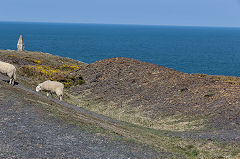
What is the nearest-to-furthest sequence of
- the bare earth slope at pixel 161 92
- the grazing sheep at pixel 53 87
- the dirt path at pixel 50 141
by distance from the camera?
the dirt path at pixel 50 141 < the bare earth slope at pixel 161 92 < the grazing sheep at pixel 53 87

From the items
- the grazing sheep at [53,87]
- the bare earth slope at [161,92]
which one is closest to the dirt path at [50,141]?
the grazing sheep at [53,87]

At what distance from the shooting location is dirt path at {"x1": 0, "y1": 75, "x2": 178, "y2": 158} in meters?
14.9

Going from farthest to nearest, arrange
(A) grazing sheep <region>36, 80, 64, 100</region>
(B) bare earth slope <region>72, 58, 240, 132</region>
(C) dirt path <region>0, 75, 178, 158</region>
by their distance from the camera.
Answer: (A) grazing sheep <region>36, 80, 64, 100</region> < (B) bare earth slope <region>72, 58, 240, 132</region> < (C) dirt path <region>0, 75, 178, 158</region>

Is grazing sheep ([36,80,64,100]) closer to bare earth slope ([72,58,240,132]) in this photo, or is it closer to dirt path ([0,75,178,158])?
bare earth slope ([72,58,240,132])

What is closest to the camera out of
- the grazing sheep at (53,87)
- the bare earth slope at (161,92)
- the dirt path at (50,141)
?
the dirt path at (50,141)

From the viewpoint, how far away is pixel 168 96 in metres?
34.0

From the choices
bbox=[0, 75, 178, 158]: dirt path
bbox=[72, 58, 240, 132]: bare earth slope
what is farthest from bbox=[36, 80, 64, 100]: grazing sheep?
bbox=[0, 75, 178, 158]: dirt path

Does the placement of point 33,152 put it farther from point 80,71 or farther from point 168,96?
point 80,71

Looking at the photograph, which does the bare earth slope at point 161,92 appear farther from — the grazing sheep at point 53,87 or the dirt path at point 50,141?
the dirt path at point 50,141

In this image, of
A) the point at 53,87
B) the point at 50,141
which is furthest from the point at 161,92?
the point at 50,141

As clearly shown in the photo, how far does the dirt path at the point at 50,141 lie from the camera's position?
14.9m

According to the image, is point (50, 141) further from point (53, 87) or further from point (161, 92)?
point (161, 92)

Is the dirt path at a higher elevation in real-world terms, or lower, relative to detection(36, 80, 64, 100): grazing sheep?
higher

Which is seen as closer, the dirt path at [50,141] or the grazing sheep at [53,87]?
the dirt path at [50,141]
